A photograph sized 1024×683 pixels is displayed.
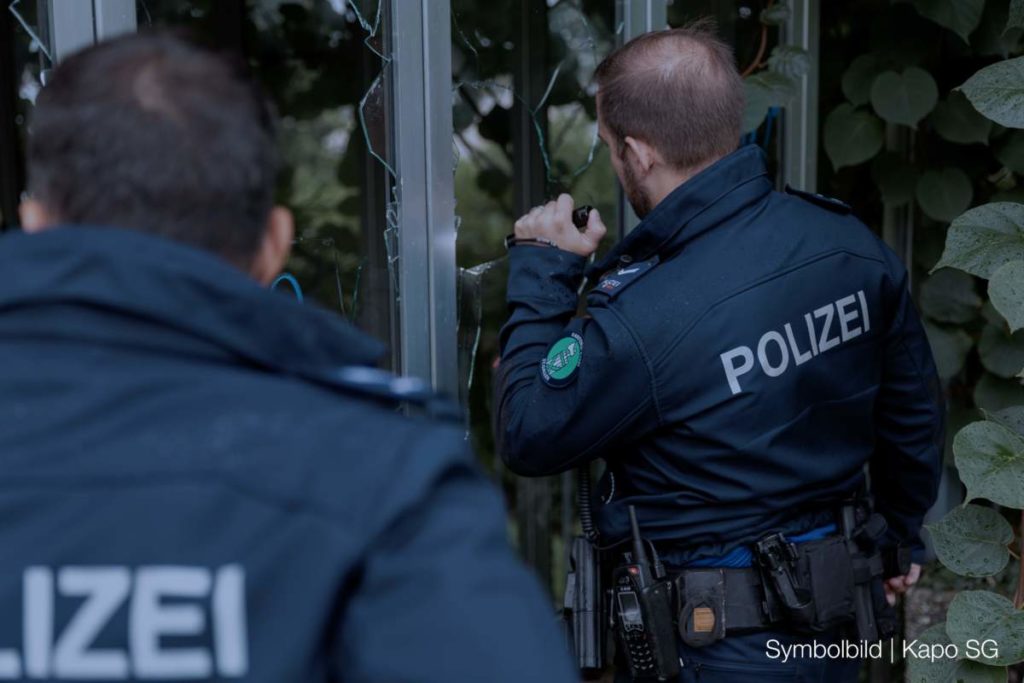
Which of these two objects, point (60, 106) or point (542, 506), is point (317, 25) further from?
point (60, 106)

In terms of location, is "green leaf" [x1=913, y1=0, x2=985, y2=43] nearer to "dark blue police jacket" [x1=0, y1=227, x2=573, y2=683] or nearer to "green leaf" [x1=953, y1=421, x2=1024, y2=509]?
"green leaf" [x1=953, y1=421, x2=1024, y2=509]

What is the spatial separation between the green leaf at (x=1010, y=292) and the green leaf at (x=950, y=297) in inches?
29.3

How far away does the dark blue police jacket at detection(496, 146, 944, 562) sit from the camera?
1490 millimetres

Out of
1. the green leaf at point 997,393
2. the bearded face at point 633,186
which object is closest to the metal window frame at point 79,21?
the bearded face at point 633,186

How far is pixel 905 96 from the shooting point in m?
2.35

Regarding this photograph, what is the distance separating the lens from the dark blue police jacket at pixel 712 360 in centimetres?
149

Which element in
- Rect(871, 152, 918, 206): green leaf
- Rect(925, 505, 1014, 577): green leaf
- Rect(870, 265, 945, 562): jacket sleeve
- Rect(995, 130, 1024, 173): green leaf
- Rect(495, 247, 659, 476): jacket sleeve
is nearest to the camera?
Rect(495, 247, 659, 476): jacket sleeve

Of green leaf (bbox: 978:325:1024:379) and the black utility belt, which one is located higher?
green leaf (bbox: 978:325:1024:379)

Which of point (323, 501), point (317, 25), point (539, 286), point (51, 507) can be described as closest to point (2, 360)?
point (51, 507)

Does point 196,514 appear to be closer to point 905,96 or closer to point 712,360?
point 712,360

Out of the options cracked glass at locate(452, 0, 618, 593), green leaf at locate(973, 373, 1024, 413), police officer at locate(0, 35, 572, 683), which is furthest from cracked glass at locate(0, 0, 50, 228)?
green leaf at locate(973, 373, 1024, 413)

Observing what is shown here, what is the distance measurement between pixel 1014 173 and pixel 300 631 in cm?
211

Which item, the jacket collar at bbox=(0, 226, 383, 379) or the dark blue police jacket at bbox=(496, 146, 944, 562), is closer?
the jacket collar at bbox=(0, 226, 383, 379)

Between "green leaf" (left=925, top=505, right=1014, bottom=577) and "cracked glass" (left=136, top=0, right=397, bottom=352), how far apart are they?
0.97m
